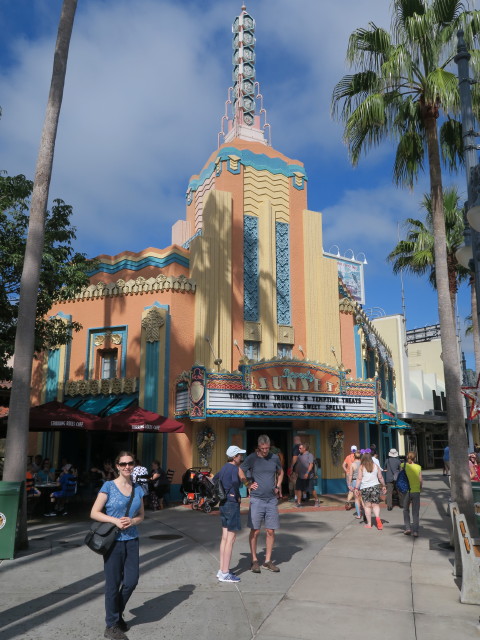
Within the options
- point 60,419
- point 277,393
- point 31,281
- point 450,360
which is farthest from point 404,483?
point 60,419

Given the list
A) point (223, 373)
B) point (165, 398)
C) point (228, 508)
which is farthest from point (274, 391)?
point (228, 508)

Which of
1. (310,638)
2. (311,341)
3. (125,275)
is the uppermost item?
(125,275)

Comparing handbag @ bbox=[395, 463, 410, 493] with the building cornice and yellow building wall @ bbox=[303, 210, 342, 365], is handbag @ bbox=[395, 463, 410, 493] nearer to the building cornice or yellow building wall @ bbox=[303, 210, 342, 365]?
yellow building wall @ bbox=[303, 210, 342, 365]

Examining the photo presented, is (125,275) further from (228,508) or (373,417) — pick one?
(228,508)

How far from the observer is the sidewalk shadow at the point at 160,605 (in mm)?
6055

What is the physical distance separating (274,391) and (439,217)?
8083 mm

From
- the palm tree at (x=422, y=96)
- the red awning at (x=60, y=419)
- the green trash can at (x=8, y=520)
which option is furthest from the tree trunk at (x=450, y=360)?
the red awning at (x=60, y=419)

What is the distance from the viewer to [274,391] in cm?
1816

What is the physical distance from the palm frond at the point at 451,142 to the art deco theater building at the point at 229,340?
784 centimetres

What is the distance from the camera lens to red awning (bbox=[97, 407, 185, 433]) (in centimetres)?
1577

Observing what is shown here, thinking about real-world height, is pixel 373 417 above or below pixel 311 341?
below

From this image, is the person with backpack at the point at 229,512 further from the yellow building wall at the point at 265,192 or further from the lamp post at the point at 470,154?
the yellow building wall at the point at 265,192

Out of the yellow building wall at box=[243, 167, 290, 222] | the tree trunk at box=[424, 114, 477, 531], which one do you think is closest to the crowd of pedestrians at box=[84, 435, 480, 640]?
the tree trunk at box=[424, 114, 477, 531]

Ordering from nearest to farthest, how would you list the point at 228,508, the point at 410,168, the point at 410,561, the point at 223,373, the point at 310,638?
the point at 310,638, the point at 228,508, the point at 410,561, the point at 410,168, the point at 223,373
